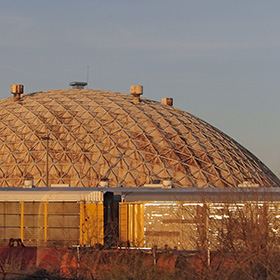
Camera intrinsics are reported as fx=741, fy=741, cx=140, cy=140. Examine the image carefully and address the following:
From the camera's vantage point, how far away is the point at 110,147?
6425 centimetres

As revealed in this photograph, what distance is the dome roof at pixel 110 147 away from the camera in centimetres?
6188

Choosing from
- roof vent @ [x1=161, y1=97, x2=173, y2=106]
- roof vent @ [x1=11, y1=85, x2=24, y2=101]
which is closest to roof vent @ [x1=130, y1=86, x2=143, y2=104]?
roof vent @ [x1=161, y1=97, x2=173, y2=106]

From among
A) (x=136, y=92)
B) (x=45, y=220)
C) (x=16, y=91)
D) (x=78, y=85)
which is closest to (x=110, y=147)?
(x=136, y=92)

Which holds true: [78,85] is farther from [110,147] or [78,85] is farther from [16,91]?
[110,147]

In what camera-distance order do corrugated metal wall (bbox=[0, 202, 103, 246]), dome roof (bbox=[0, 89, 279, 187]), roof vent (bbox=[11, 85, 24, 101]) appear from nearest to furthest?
1. corrugated metal wall (bbox=[0, 202, 103, 246])
2. dome roof (bbox=[0, 89, 279, 187])
3. roof vent (bbox=[11, 85, 24, 101])

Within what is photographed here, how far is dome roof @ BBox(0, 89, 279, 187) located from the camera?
61.9m

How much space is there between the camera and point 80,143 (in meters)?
64.5

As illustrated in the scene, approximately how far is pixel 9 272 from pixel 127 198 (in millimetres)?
15720

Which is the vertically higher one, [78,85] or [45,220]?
[78,85]

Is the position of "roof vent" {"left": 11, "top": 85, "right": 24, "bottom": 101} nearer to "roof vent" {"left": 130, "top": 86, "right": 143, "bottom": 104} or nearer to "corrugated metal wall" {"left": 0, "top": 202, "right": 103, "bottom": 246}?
"roof vent" {"left": 130, "top": 86, "right": 143, "bottom": 104}

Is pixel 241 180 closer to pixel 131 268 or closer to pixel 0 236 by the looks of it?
pixel 0 236

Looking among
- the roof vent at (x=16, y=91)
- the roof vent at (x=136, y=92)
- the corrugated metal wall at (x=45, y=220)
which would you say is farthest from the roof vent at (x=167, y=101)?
the corrugated metal wall at (x=45, y=220)

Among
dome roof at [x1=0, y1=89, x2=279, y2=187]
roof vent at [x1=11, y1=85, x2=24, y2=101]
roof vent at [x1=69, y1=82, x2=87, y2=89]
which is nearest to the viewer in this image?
dome roof at [x1=0, y1=89, x2=279, y2=187]

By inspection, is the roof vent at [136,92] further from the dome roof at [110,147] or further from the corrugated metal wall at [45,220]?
the corrugated metal wall at [45,220]
